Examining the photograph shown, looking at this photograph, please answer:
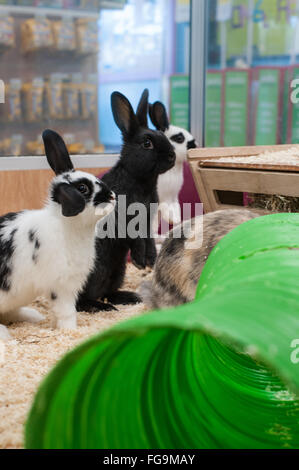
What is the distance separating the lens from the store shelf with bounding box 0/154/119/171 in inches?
116

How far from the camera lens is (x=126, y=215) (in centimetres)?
229

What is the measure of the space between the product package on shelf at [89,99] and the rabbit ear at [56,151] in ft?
6.94

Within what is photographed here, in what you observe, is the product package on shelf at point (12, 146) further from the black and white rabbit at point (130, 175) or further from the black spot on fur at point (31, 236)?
the black spot on fur at point (31, 236)

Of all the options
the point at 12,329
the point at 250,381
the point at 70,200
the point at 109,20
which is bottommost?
the point at 12,329

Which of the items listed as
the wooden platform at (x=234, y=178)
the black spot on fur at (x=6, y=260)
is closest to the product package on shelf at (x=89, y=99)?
the wooden platform at (x=234, y=178)

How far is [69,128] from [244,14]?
2.63 meters

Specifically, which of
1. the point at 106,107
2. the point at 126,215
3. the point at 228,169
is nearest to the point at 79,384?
the point at 126,215

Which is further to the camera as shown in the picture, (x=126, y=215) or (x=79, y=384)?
(x=126, y=215)

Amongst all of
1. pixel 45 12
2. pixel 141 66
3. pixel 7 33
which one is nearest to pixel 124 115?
pixel 7 33

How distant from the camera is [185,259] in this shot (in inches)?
74.5

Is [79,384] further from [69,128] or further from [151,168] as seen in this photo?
[69,128]

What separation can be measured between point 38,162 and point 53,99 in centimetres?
91

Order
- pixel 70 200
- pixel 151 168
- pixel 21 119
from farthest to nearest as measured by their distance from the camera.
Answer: pixel 21 119 → pixel 151 168 → pixel 70 200

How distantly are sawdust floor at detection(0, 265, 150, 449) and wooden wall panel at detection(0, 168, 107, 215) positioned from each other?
0.74 metres
